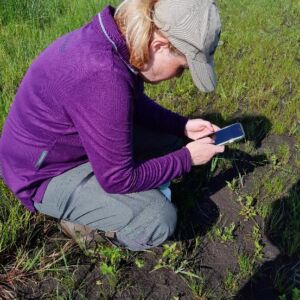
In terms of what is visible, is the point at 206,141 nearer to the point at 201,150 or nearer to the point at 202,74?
the point at 201,150

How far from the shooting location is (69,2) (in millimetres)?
5059

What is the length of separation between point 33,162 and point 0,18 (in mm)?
2972

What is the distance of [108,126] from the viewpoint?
5.89 ft

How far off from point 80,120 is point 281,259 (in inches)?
55.0

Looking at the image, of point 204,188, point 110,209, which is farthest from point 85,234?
point 204,188

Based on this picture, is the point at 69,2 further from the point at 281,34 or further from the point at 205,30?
the point at 205,30

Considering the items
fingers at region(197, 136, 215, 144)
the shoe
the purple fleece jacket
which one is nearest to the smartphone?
fingers at region(197, 136, 215, 144)

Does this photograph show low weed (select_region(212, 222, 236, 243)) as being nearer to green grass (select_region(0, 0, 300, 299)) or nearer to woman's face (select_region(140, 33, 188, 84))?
green grass (select_region(0, 0, 300, 299))

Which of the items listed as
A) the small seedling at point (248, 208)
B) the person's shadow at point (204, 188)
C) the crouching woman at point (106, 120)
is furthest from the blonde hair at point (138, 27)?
the small seedling at point (248, 208)

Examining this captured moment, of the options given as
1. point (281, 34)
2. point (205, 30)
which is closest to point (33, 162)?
point (205, 30)

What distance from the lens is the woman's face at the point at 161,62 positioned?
1.78 metres

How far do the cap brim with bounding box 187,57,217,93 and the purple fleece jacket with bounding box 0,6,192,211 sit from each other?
0.25 metres

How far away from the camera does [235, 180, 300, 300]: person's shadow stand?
7.45ft

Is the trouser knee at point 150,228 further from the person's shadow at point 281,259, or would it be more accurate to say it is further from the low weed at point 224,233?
the person's shadow at point 281,259
